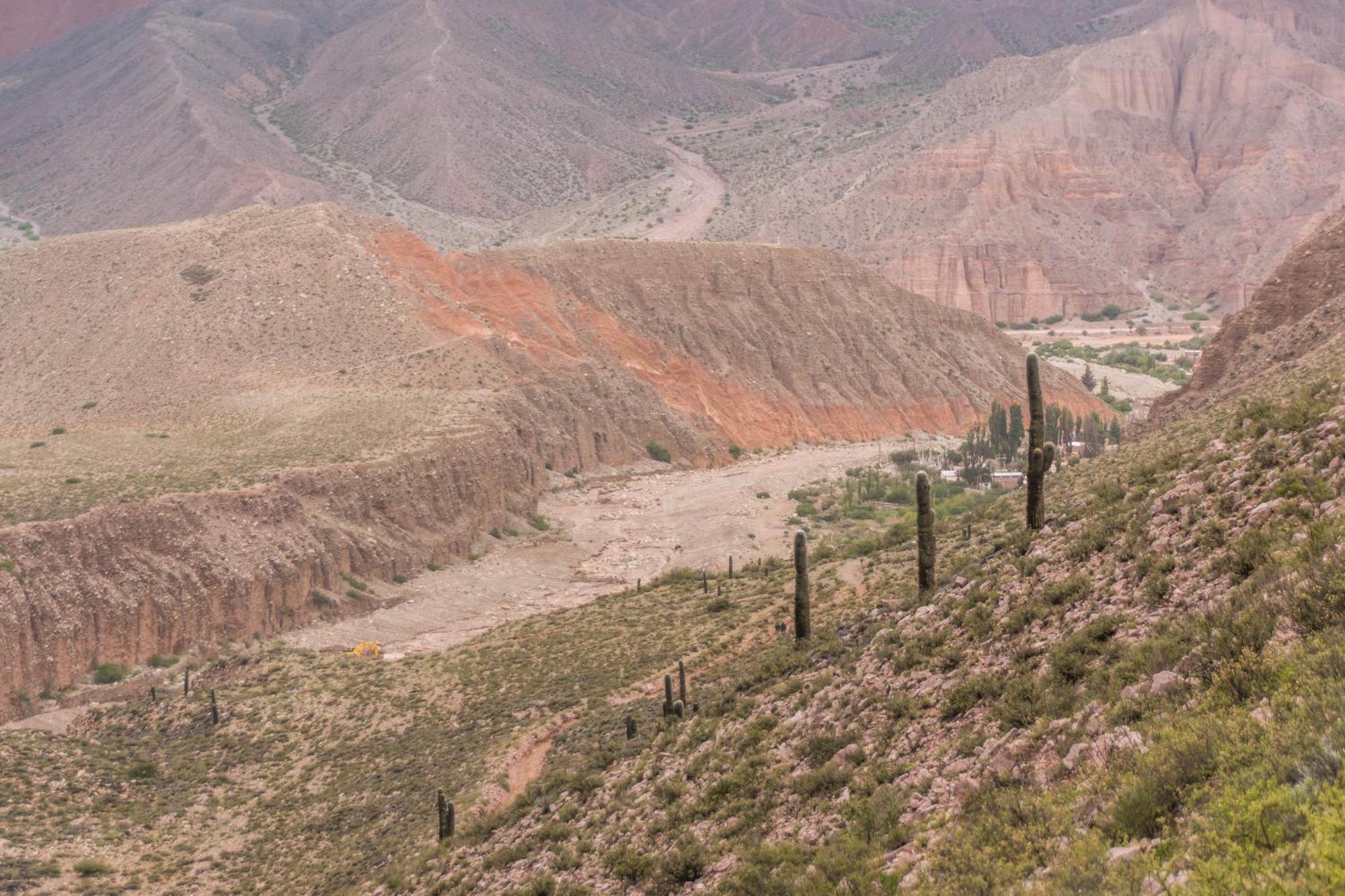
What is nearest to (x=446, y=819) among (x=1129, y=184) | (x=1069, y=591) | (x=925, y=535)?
(x=925, y=535)

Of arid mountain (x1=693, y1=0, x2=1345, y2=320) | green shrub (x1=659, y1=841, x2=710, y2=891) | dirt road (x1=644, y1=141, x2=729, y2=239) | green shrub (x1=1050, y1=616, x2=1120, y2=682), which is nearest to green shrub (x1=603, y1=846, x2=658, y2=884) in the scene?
green shrub (x1=659, y1=841, x2=710, y2=891)

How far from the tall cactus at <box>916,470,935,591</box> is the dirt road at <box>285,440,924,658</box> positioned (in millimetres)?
23154

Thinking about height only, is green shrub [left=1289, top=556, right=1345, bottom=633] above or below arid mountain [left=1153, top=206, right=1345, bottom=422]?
below

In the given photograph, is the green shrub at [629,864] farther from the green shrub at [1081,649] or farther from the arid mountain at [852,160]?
the arid mountain at [852,160]

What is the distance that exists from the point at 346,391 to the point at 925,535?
4345cm

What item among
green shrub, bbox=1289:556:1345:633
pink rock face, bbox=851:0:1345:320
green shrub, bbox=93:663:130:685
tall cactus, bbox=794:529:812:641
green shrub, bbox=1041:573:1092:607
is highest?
pink rock face, bbox=851:0:1345:320

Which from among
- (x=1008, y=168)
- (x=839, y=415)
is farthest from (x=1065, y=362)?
(x=1008, y=168)

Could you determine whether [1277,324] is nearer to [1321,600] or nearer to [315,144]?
[1321,600]

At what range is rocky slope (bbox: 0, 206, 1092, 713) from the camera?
125 ft

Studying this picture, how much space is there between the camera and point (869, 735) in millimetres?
14508

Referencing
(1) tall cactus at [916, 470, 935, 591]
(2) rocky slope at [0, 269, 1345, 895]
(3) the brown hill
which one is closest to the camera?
(2) rocky slope at [0, 269, 1345, 895]

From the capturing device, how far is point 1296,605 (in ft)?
32.1

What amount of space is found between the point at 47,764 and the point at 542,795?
1468 cm

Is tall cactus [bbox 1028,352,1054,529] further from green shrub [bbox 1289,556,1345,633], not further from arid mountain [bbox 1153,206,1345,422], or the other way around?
arid mountain [bbox 1153,206,1345,422]
